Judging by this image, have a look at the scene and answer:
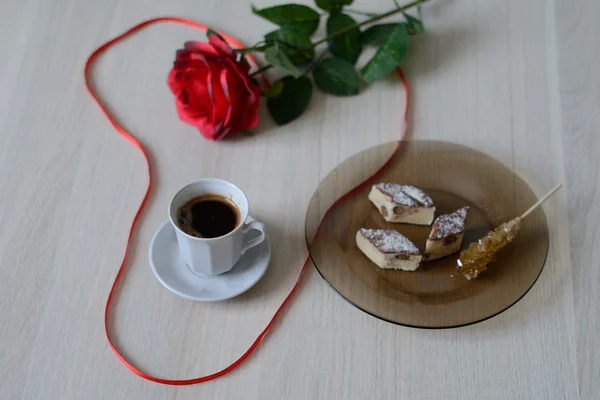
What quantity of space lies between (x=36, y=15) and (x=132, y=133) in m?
0.34

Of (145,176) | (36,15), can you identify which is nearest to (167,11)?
(36,15)

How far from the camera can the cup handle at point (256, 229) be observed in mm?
915

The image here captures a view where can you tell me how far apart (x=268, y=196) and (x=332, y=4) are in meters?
0.40

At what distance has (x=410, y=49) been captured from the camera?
124cm

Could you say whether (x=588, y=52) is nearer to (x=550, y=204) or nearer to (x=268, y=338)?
(x=550, y=204)

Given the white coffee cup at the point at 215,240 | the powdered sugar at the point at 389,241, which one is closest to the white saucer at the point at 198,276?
the white coffee cup at the point at 215,240

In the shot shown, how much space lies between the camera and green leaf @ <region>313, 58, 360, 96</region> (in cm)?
116

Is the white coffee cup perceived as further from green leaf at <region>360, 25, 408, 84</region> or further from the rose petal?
green leaf at <region>360, 25, 408, 84</region>

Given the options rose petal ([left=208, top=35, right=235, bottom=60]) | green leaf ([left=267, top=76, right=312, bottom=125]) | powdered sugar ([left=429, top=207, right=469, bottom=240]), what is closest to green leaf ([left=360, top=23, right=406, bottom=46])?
green leaf ([left=267, top=76, right=312, bottom=125])

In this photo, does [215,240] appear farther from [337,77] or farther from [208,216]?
[337,77]

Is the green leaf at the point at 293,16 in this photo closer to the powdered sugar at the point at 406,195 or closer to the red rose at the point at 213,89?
the red rose at the point at 213,89

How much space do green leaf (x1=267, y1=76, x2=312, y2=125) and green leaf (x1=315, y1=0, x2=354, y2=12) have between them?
0.16 meters

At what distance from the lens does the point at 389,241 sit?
930 millimetres

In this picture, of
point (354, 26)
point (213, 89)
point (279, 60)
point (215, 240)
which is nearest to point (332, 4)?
point (354, 26)
